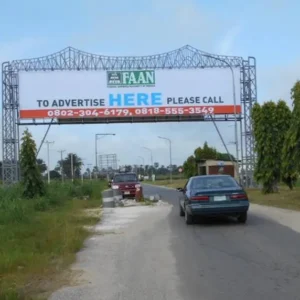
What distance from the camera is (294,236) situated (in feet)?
41.5

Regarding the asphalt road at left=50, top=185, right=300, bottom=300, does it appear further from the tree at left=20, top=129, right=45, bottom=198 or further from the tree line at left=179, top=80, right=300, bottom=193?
the tree line at left=179, top=80, right=300, bottom=193

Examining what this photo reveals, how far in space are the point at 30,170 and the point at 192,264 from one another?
1779 centimetres

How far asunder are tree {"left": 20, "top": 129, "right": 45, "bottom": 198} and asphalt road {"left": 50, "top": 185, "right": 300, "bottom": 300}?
1145cm

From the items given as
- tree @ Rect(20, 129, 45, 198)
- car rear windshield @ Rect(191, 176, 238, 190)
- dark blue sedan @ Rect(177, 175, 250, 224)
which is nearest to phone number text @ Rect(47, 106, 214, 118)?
tree @ Rect(20, 129, 45, 198)

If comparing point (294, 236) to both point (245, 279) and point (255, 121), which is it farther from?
point (255, 121)

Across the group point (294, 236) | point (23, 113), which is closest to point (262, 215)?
point (294, 236)

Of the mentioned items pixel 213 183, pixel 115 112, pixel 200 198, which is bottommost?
pixel 200 198

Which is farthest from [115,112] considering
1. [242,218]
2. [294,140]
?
[242,218]

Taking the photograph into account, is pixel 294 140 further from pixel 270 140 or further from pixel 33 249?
pixel 33 249

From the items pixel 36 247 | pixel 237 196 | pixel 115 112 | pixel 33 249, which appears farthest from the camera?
pixel 115 112

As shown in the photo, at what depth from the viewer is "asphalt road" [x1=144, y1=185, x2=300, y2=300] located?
291 inches

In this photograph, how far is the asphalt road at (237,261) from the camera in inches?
291

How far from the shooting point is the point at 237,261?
9680 millimetres

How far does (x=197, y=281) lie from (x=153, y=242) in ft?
15.4
